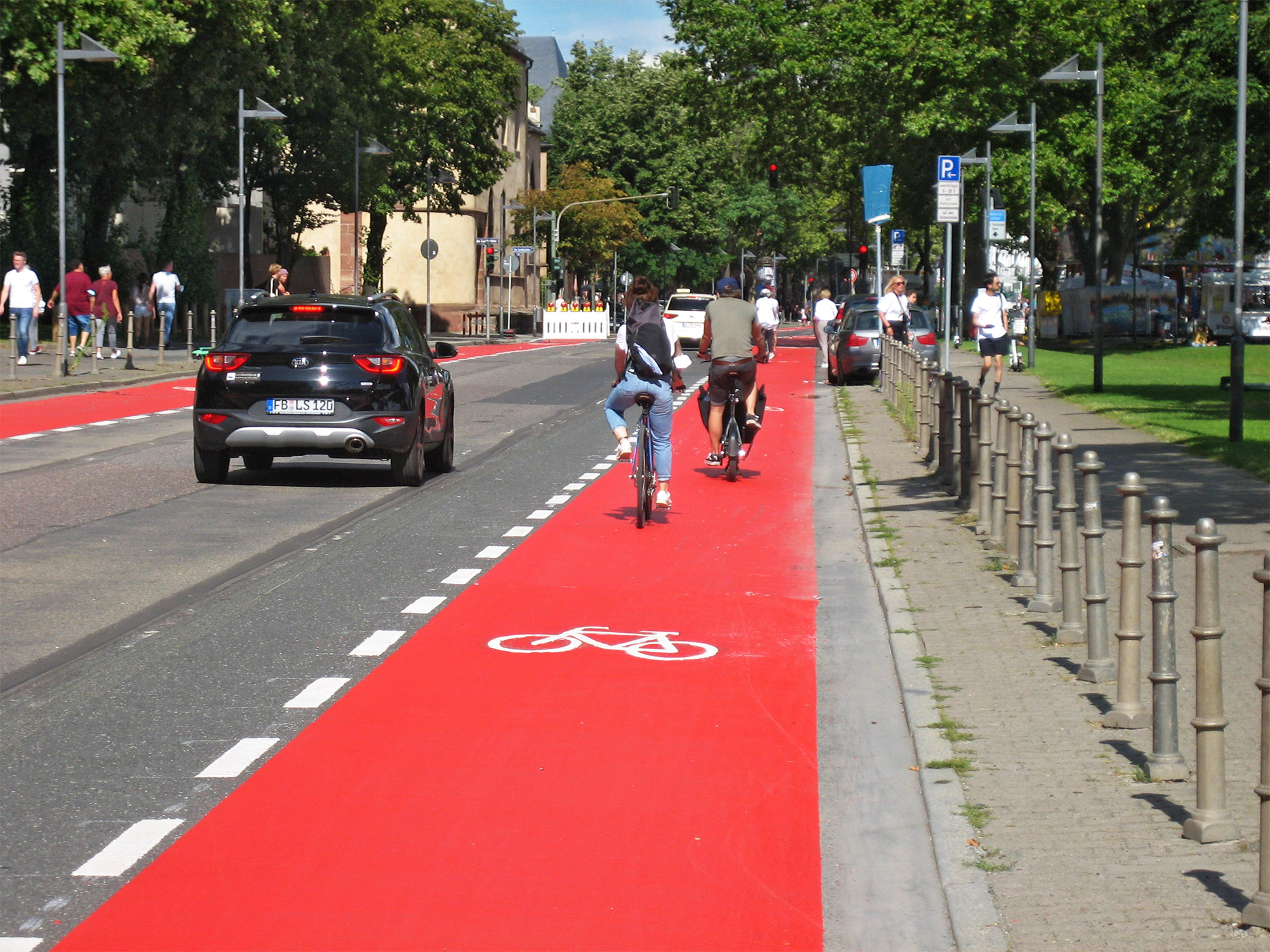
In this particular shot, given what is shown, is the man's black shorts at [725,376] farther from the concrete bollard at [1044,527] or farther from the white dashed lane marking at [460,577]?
the concrete bollard at [1044,527]

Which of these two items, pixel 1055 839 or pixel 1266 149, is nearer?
pixel 1055 839

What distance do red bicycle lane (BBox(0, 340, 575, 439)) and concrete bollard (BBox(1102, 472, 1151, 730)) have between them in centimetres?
1331

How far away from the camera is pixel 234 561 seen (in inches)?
454

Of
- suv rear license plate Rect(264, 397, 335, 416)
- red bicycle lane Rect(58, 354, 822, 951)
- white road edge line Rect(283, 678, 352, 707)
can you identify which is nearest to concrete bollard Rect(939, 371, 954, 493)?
suv rear license plate Rect(264, 397, 335, 416)

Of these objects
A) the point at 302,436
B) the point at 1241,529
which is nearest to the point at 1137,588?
the point at 1241,529

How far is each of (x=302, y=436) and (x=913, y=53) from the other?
3418 cm

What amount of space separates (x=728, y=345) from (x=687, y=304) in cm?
3382

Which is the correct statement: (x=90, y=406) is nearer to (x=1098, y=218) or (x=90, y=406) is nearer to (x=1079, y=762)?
(x=1098, y=218)

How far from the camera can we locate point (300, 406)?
1559cm

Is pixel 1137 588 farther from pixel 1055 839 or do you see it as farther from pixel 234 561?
pixel 234 561

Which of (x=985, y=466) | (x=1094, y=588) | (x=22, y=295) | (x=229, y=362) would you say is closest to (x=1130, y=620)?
(x=1094, y=588)

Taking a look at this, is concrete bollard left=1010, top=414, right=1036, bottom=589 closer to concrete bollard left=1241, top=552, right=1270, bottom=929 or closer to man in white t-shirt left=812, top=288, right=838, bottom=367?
concrete bollard left=1241, top=552, right=1270, bottom=929

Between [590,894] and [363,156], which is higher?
[363,156]

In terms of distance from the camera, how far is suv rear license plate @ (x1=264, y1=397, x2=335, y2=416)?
1559 cm
